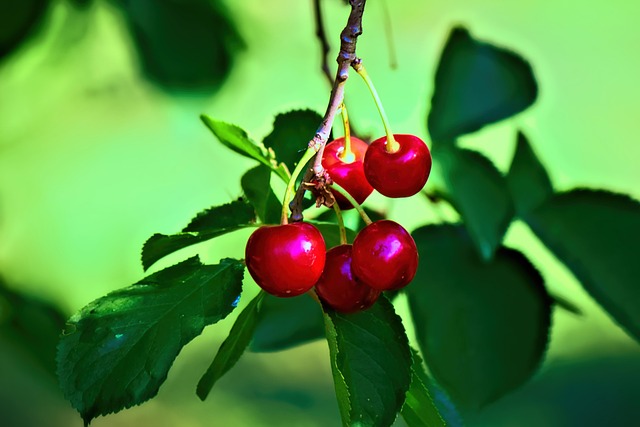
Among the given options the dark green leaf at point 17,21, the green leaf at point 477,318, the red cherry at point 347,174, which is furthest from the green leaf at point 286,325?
the dark green leaf at point 17,21

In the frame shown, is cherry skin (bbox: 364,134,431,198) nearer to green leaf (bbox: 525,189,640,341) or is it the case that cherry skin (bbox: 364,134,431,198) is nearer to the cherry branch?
the cherry branch

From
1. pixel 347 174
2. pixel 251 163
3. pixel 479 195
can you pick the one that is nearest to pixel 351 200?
pixel 347 174

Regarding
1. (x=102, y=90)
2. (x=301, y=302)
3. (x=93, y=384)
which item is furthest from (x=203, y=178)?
(x=93, y=384)

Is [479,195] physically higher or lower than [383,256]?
lower

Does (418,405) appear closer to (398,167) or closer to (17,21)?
(398,167)

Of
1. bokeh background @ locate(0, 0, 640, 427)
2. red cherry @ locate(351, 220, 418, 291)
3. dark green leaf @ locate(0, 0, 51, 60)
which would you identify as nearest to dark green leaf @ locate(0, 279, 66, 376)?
bokeh background @ locate(0, 0, 640, 427)
